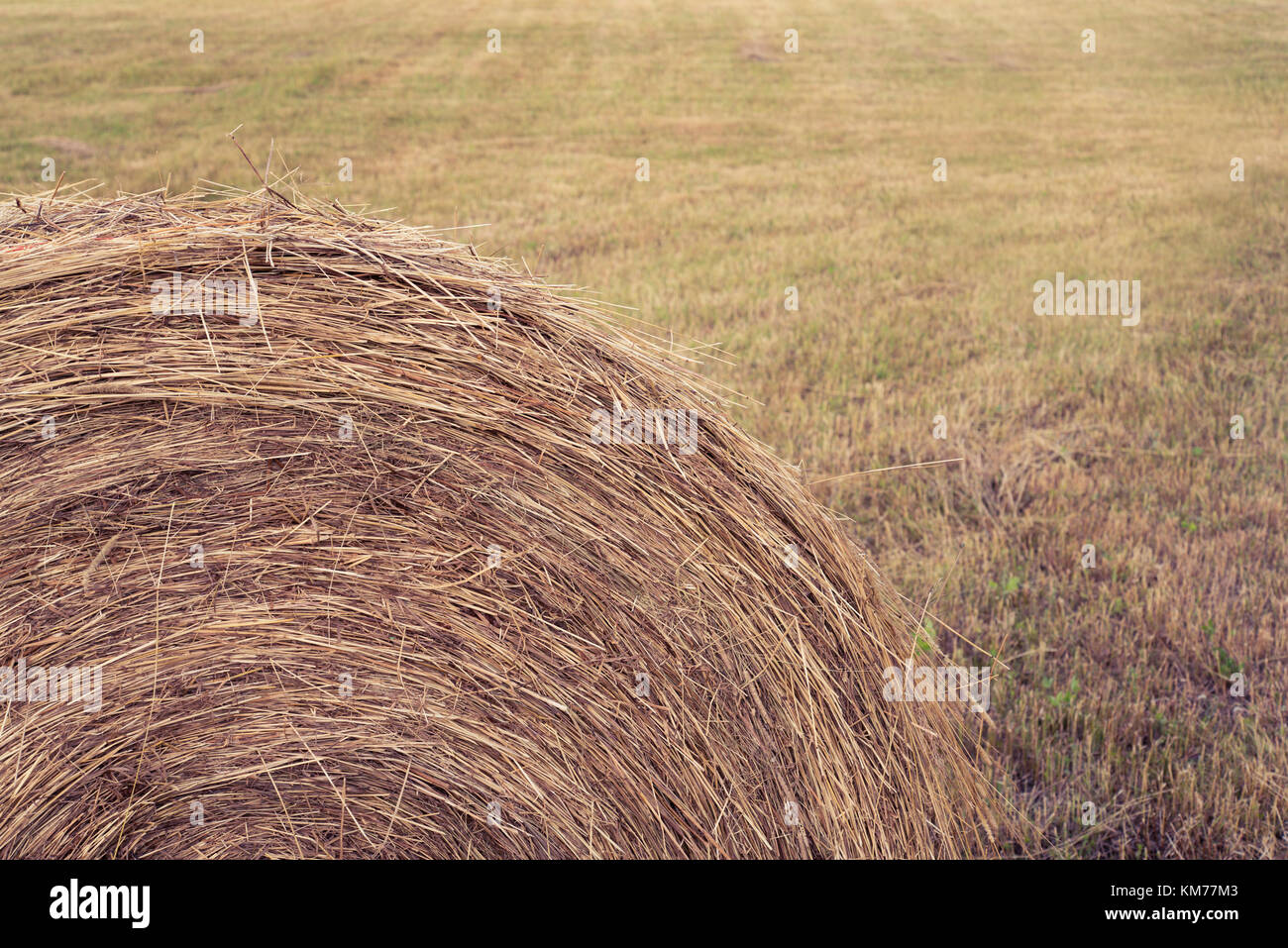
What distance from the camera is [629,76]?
74.7 ft

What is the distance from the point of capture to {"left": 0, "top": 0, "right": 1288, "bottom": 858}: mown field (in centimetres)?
452

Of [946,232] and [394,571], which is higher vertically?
[946,232]

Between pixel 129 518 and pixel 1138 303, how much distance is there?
1005cm

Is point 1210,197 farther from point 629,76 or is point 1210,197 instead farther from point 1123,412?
point 629,76

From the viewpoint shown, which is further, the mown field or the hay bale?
the mown field

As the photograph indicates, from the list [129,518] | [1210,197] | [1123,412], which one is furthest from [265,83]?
[129,518]

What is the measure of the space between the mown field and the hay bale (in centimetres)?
105

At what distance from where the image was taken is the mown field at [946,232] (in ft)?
14.8

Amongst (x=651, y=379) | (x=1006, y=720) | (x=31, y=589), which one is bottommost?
(x=1006, y=720)

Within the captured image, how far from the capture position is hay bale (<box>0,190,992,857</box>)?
2572mm

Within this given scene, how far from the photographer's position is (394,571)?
269 cm

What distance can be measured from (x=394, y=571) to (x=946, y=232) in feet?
38.9

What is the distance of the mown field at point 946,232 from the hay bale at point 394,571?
105 cm

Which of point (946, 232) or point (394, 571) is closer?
point (394, 571)
